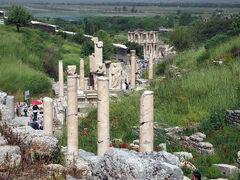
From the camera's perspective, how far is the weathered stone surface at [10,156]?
710 centimetres

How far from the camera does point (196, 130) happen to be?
442 inches

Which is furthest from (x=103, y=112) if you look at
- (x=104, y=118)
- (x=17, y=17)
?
(x=17, y=17)

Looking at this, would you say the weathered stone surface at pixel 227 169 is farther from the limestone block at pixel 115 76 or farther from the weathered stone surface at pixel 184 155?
the limestone block at pixel 115 76

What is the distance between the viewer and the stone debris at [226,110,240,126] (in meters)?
11.0

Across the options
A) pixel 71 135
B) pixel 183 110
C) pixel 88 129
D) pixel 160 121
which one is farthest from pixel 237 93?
pixel 71 135

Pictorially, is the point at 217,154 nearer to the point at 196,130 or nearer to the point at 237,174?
the point at 237,174

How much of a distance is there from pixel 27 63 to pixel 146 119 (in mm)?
23260

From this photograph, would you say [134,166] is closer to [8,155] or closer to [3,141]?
[8,155]

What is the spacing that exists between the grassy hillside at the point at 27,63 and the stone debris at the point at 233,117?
15.6m

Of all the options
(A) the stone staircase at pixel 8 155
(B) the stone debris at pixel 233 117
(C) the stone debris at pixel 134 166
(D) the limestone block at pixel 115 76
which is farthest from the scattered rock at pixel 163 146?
(D) the limestone block at pixel 115 76

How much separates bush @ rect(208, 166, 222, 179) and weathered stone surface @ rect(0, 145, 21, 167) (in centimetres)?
397

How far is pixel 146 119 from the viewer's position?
8.70 meters

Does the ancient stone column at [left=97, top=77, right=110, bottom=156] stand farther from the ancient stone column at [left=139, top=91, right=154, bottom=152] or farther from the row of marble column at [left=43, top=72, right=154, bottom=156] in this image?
the ancient stone column at [left=139, top=91, right=154, bottom=152]

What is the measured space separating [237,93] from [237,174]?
5.73m
